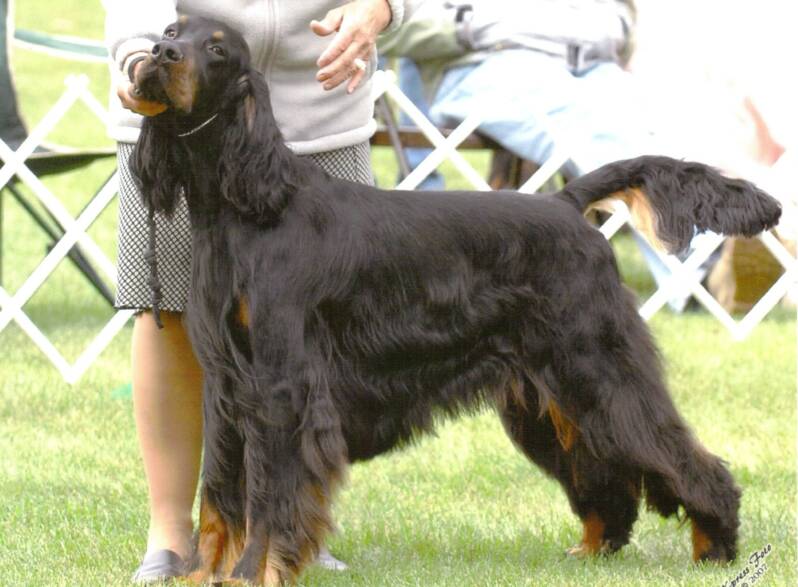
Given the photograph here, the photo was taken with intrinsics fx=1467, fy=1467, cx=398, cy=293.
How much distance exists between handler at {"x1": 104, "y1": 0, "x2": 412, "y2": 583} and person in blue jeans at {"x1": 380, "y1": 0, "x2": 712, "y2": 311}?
3.34m

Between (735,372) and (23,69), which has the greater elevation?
(735,372)

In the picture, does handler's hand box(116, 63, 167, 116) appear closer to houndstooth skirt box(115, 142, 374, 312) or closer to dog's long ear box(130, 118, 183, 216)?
dog's long ear box(130, 118, 183, 216)

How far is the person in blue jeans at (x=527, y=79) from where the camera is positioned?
7.19 meters

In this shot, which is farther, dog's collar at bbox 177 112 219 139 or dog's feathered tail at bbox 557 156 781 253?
dog's feathered tail at bbox 557 156 781 253

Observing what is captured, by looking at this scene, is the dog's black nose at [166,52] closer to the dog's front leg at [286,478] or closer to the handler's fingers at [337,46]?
the handler's fingers at [337,46]

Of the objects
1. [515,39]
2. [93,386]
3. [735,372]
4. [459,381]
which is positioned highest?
[459,381]

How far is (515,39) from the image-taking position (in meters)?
7.29

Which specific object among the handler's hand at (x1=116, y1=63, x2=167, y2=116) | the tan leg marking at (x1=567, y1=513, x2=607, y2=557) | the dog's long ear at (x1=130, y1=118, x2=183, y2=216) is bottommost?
the tan leg marking at (x1=567, y1=513, x2=607, y2=557)


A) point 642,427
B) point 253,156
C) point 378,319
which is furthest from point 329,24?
point 642,427

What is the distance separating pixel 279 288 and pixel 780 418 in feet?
9.48

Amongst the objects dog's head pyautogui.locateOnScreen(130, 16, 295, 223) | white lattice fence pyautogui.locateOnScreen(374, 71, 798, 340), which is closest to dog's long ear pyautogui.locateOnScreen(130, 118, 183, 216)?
dog's head pyautogui.locateOnScreen(130, 16, 295, 223)

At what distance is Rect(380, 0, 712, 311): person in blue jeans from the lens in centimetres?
719

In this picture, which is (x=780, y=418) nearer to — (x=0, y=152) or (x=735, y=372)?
(x=735, y=372)

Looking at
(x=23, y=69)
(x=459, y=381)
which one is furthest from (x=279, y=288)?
(x=23, y=69)
